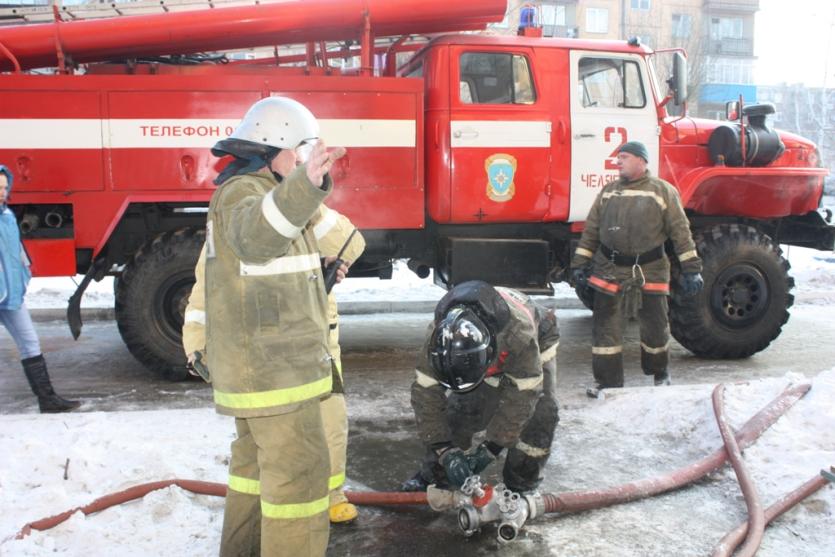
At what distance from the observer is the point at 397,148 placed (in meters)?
5.80

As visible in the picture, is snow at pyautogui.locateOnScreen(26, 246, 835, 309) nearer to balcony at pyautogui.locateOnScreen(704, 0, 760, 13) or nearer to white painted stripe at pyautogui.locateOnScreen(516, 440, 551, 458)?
white painted stripe at pyautogui.locateOnScreen(516, 440, 551, 458)

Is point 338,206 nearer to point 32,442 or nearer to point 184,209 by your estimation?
point 184,209

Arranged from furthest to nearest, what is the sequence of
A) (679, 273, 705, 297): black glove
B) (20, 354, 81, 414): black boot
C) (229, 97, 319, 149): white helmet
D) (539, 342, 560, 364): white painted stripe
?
(679, 273, 705, 297): black glove, (20, 354, 81, 414): black boot, (539, 342, 560, 364): white painted stripe, (229, 97, 319, 149): white helmet

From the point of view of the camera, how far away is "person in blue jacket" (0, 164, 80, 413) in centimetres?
475

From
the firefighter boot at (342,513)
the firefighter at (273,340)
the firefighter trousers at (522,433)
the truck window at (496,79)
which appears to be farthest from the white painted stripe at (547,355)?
the truck window at (496,79)

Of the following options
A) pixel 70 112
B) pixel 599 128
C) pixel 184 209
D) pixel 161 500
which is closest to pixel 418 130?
pixel 599 128

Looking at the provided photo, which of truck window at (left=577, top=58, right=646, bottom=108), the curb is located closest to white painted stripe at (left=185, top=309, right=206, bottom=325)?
truck window at (left=577, top=58, right=646, bottom=108)

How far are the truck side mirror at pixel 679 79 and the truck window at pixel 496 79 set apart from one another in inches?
46.1

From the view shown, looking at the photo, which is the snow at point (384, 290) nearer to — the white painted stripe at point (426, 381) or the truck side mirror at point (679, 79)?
the truck side mirror at point (679, 79)

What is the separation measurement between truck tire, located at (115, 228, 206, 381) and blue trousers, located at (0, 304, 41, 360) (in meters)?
0.76

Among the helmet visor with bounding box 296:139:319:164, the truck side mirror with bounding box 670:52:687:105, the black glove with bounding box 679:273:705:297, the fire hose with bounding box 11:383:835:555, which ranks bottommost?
the fire hose with bounding box 11:383:835:555

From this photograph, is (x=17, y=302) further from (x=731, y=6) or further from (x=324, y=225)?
(x=731, y=6)

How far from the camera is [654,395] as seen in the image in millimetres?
4738

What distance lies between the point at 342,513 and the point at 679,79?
4621 mm
